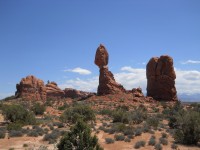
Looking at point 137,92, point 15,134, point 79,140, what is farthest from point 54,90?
point 79,140

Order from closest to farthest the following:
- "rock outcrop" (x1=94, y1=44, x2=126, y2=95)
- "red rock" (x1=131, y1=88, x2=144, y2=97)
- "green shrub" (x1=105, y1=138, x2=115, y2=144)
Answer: "green shrub" (x1=105, y1=138, x2=115, y2=144)
"rock outcrop" (x1=94, y1=44, x2=126, y2=95)
"red rock" (x1=131, y1=88, x2=144, y2=97)

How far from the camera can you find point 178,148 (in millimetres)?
19000

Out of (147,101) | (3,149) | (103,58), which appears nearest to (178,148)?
(3,149)

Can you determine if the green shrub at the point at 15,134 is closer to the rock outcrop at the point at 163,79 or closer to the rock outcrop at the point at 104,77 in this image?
the rock outcrop at the point at 104,77

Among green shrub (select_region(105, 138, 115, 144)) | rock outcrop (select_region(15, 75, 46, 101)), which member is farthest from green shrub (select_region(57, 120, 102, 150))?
rock outcrop (select_region(15, 75, 46, 101))

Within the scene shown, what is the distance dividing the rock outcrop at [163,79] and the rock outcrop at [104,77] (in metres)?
5.75

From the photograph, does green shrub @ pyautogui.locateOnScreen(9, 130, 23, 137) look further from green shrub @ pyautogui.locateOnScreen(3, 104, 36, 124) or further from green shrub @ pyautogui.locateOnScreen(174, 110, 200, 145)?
green shrub @ pyautogui.locateOnScreen(174, 110, 200, 145)

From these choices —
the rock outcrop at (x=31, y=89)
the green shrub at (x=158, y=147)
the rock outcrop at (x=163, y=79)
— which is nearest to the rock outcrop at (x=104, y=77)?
the rock outcrop at (x=163, y=79)

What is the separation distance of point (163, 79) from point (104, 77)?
414 inches

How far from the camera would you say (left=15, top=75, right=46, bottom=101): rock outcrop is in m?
56.4

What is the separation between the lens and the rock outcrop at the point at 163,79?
2191 inches

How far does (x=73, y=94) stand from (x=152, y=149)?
68494 millimetres

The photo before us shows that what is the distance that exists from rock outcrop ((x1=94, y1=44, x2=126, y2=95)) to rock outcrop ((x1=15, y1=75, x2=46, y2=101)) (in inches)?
425

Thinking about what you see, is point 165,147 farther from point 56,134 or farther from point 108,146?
point 56,134
